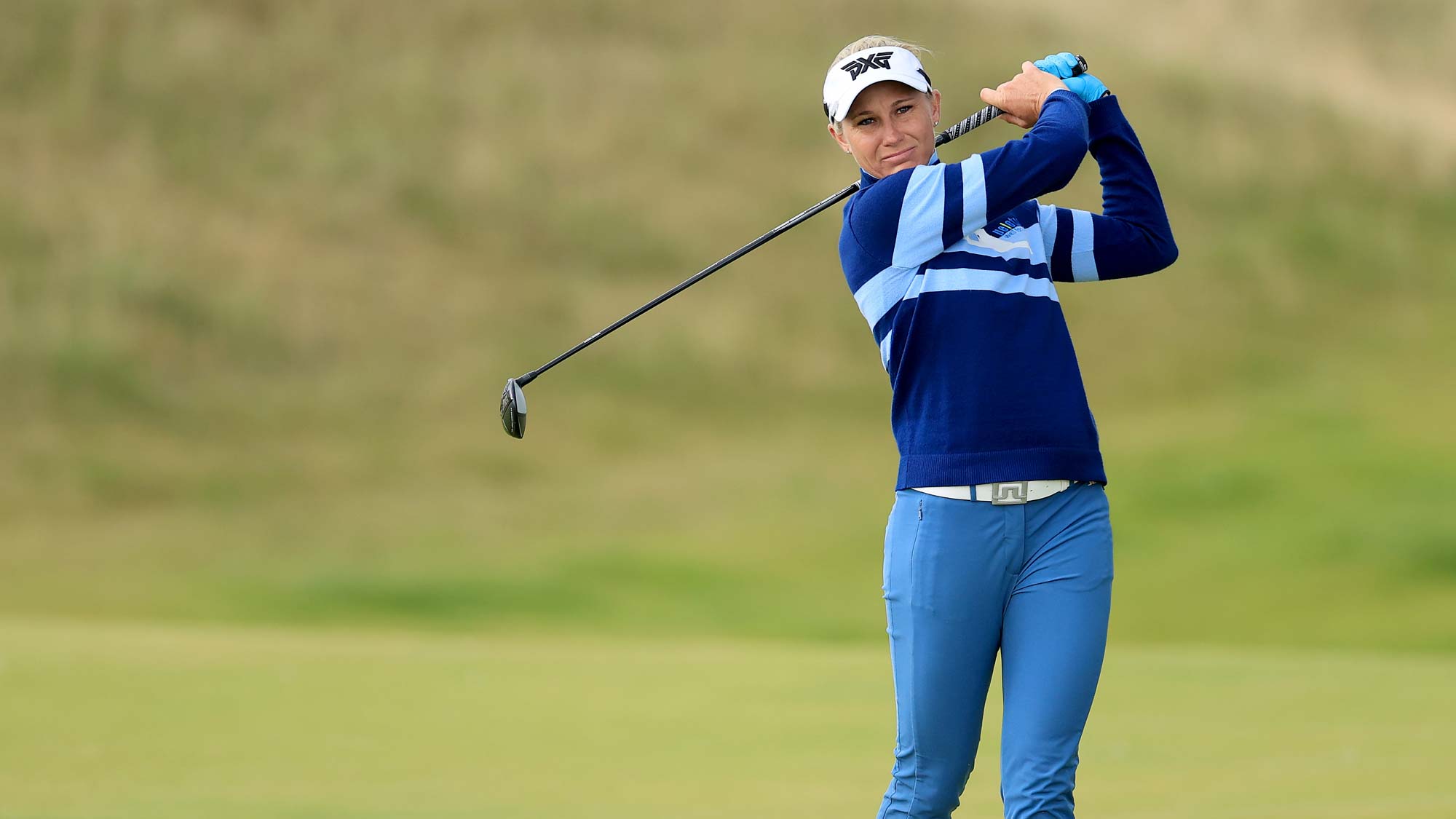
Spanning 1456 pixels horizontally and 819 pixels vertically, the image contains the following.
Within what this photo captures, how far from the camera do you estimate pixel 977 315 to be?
8.10 feet

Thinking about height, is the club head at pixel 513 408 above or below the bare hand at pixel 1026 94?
below

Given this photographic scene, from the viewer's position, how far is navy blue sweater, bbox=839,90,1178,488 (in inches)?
97.0

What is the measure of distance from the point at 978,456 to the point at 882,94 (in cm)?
57

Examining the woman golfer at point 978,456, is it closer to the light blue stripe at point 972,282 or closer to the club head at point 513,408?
the light blue stripe at point 972,282

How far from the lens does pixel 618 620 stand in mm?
10844

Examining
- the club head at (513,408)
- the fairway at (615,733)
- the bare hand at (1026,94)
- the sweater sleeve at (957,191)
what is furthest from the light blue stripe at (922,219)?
the fairway at (615,733)

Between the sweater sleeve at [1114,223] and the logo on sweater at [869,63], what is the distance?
357mm

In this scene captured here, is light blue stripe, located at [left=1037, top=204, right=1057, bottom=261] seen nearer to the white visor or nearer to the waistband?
the white visor

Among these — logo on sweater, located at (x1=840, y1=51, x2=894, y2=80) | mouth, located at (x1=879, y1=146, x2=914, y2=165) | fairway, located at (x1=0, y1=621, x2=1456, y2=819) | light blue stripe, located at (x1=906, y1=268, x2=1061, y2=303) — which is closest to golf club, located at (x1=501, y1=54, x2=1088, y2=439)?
mouth, located at (x1=879, y1=146, x2=914, y2=165)

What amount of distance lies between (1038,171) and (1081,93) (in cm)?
35

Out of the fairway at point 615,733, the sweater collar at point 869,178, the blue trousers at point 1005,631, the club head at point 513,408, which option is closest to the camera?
the blue trousers at point 1005,631

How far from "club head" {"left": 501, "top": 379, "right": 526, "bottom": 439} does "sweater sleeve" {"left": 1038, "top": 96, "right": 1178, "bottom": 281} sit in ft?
3.59

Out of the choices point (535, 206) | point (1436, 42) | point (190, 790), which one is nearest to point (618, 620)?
point (535, 206)

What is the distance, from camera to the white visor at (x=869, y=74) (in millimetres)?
2562
